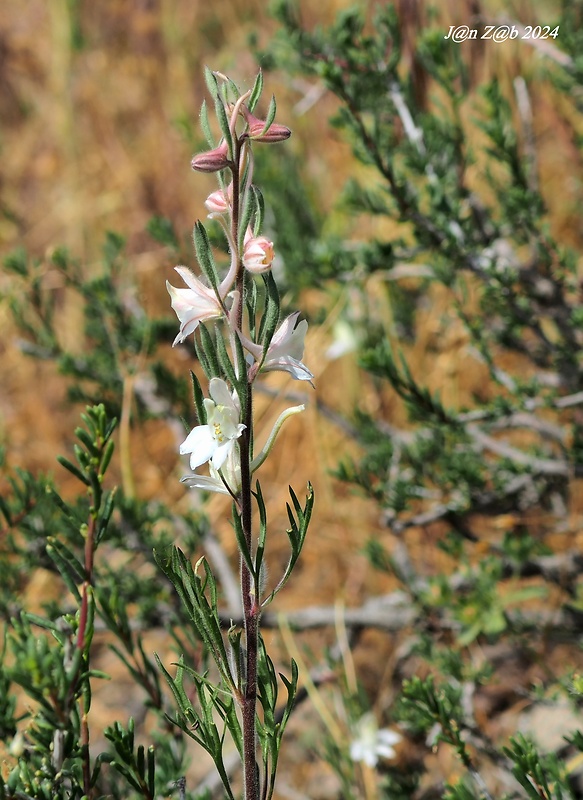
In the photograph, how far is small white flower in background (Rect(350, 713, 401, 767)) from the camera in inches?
74.9

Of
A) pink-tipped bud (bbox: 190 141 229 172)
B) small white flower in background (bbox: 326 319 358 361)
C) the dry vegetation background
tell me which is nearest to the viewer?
pink-tipped bud (bbox: 190 141 229 172)

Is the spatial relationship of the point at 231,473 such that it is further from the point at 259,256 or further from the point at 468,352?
the point at 468,352

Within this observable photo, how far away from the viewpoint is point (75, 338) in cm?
407

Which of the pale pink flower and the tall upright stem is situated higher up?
the pale pink flower

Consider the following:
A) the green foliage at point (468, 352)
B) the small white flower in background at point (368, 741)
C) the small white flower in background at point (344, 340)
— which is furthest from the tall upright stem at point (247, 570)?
the small white flower in background at point (344, 340)

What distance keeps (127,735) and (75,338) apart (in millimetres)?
3335

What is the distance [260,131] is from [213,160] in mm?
82

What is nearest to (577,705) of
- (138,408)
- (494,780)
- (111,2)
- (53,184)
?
(494,780)

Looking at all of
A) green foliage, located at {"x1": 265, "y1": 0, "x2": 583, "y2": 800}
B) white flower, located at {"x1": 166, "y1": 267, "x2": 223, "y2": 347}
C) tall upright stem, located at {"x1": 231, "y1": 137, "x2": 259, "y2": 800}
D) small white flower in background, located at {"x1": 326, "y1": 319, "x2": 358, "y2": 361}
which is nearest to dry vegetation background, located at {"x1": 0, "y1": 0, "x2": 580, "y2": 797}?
small white flower in background, located at {"x1": 326, "y1": 319, "x2": 358, "y2": 361}

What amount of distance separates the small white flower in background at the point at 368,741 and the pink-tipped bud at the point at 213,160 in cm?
157

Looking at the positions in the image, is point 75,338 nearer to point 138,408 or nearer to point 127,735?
point 138,408

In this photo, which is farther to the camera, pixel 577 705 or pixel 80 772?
pixel 577 705

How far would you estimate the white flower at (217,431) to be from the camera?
2.85 feet

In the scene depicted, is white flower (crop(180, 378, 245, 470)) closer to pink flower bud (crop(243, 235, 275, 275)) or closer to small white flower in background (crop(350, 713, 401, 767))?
pink flower bud (crop(243, 235, 275, 275))
